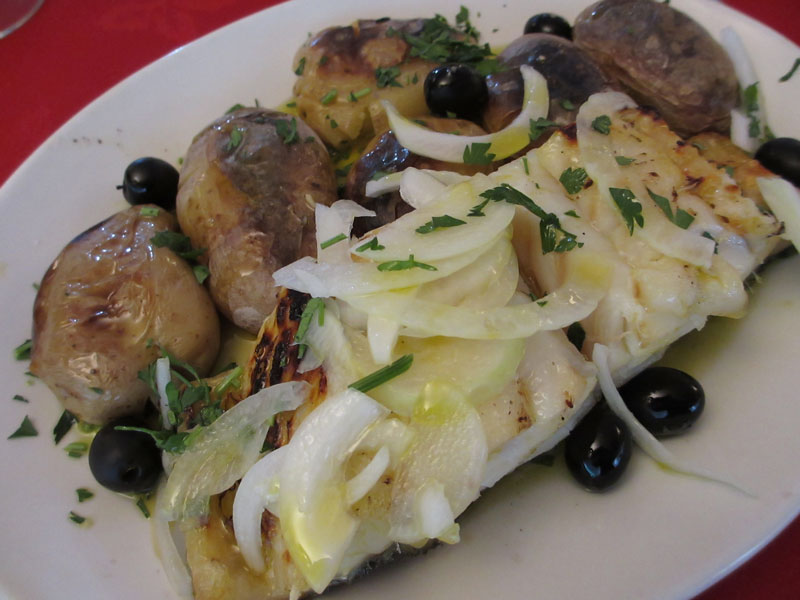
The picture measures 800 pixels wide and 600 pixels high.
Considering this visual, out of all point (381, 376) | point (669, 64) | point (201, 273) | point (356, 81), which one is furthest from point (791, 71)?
point (201, 273)

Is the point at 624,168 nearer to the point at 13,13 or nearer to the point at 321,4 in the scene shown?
the point at 321,4

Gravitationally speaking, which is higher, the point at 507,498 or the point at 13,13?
the point at 13,13

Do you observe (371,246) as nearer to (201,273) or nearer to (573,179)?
(573,179)

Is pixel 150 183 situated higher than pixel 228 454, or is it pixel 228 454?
pixel 150 183

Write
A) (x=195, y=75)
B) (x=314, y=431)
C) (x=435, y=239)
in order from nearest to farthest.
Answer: (x=314, y=431) < (x=435, y=239) < (x=195, y=75)

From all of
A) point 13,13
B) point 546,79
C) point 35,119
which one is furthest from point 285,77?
point 13,13

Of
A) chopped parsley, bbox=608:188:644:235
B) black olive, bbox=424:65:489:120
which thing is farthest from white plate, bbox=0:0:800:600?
black olive, bbox=424:65:489:120

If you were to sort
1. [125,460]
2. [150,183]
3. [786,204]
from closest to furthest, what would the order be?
[786,204] < [125,460] < [150,183]

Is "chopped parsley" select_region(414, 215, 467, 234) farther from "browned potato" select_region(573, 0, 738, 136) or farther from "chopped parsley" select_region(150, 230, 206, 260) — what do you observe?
"browned potato" select_region(573, 0, 738, 136)
